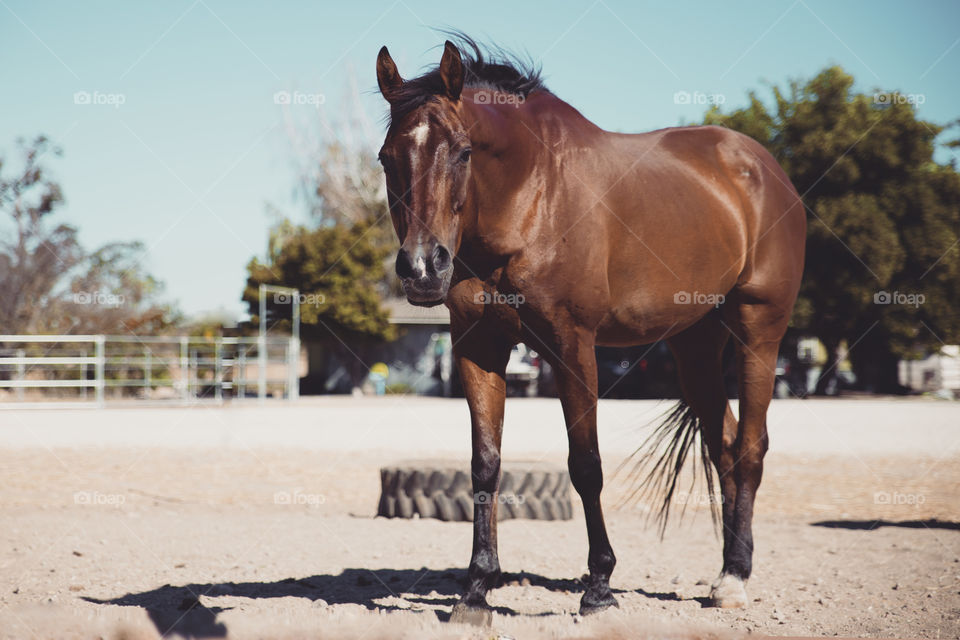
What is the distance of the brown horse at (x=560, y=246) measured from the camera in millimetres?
3455

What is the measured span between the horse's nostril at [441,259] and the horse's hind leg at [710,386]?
7.55ft

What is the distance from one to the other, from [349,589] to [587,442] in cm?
185

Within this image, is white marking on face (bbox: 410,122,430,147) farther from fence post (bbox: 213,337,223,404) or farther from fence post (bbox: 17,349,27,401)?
fence post (bbox: 17,349,27,401)

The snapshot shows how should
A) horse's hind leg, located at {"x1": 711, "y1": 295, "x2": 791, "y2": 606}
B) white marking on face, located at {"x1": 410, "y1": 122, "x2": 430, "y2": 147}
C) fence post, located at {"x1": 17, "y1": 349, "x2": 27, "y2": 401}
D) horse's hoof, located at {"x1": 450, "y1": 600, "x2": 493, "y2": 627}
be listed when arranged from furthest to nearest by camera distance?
fence post, located at {"x1": 17, "y1": 349, "x2": 27, "y2": 401}, horse's hind leg, located at {"x1": 711, "y1": 295, "x2": 791, "y2": 606}, horse's hoof, located at {"x1": 450, "y1": 600, "x2": 493, "y2": 627}, white marking on face, located at {"x1": 410, "y1": 122, "x2": 430, "y2": 147}

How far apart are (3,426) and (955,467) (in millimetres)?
17461

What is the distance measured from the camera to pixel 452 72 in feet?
11.6

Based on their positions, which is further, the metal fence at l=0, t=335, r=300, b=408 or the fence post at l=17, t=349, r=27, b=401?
the metal fence at l=0, t=335, r=300, b=408

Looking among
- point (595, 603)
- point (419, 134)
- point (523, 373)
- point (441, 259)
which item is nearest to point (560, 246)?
point (441, 259)

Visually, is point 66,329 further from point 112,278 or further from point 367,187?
point 367,187

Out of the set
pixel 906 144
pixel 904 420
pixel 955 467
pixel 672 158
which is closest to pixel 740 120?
pixel 906 144

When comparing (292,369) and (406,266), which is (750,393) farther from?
(292,369)

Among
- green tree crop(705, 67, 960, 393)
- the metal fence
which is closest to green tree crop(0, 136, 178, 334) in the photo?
the metal fence

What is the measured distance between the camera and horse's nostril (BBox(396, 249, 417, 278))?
325 cm

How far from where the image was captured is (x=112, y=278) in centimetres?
3528
